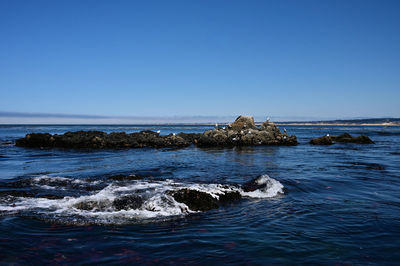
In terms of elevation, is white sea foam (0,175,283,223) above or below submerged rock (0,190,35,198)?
above

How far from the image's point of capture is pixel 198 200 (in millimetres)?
8156

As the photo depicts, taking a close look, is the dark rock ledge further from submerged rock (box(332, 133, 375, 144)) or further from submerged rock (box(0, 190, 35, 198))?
Result: submerged rock (box(0, 190, 35, 198))

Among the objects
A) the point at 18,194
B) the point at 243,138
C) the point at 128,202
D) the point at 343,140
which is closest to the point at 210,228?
the point at 128,202

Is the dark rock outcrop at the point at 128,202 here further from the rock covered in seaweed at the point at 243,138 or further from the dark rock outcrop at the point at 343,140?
the dark rock outcrop at the point at 343,140

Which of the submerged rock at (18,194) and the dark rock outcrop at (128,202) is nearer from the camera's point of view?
the dark rock outcrop at (128,202)

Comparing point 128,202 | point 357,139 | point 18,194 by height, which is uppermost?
point 357,139

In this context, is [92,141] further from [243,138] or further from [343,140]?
[343,140]

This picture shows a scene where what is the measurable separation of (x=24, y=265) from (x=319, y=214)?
22.3 feet

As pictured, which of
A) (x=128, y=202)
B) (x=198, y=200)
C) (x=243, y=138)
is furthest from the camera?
(x=243, y=138)

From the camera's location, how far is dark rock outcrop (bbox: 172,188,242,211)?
791 centimetres

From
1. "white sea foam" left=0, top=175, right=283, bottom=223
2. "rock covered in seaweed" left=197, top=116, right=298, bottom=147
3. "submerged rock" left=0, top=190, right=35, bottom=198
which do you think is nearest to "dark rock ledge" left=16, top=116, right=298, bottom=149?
"rock covered in seaweed" left=197, top=116, right=298, bottom=147

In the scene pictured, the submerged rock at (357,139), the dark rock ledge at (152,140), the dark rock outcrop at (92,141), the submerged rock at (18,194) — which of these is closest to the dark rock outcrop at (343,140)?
the submerged rock at (357,139)

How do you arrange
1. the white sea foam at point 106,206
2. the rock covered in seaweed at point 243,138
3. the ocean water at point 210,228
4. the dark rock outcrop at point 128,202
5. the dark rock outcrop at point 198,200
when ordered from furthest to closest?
the rock covered in seaweed at point 243,138
the dark rock outcrop at point 198,200
the dark rock outcrop at point 128,202
the white sea foam at point 106,206
the ocean water at point 210,228

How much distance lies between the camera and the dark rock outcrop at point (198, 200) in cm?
791
